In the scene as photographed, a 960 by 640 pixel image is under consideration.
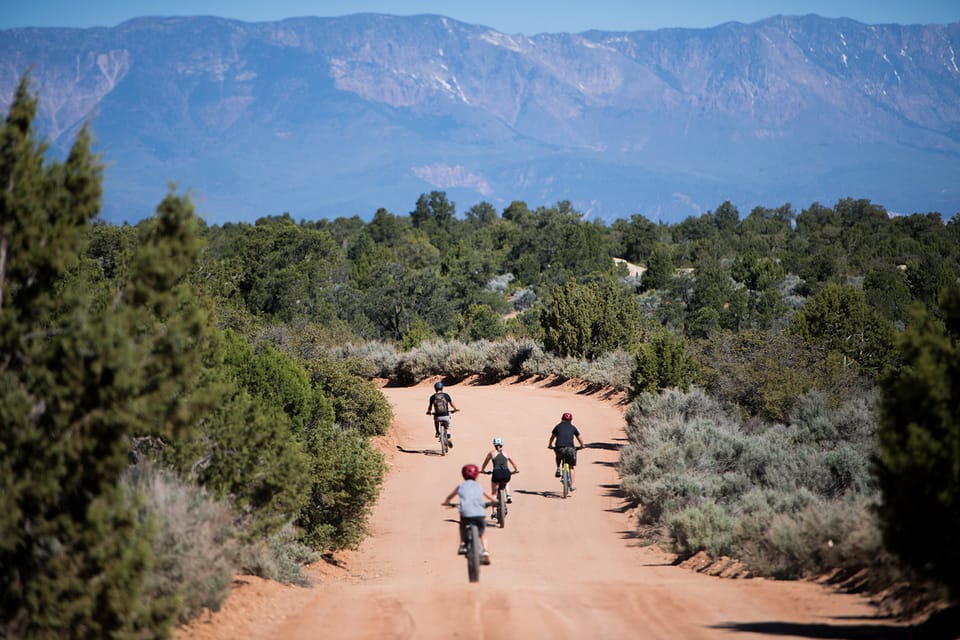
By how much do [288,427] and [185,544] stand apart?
198 inches

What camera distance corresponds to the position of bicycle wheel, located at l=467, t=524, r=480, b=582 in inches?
448

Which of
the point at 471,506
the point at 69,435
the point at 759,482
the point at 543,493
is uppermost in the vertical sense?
the point at 69,435

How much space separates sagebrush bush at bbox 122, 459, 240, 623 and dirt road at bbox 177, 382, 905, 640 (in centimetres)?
31

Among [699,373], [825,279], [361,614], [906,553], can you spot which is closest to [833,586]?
[906,553]

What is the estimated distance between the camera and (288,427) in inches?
540

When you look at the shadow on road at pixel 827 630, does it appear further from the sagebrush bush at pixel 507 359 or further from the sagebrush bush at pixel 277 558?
the sagebrush bush at pixel 507 359

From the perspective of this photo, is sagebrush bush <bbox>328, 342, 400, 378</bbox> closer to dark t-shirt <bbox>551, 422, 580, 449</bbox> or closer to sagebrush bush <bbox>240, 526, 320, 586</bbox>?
dark t-shirt <bbox>551, 422, 580, 449</bbox>

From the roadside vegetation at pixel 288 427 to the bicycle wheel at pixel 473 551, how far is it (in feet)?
6.62

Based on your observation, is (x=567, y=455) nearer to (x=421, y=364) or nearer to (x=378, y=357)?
(x=421, y=364)

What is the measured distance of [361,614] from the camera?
9.72 m

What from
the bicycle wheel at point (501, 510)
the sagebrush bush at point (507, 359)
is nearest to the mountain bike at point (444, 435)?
the bicycle wheel at point (501, 510)

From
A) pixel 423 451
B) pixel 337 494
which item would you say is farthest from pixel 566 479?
pixel 423 451

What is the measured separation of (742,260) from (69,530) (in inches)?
2437

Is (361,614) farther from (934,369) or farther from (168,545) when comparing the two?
(934,369)
